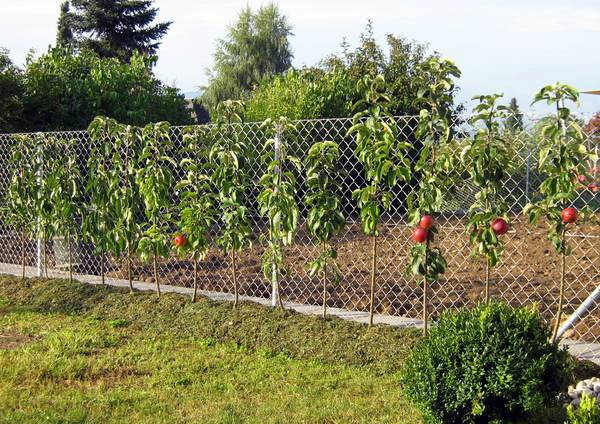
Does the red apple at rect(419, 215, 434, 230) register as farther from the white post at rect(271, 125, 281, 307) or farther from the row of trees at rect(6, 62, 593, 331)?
the white post at rect(271, 125, 281, 307)

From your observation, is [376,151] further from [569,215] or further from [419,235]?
[569,215]

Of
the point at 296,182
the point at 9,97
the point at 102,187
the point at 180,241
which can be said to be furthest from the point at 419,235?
the point at 9,97

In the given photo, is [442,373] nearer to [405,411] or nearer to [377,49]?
[405,411]

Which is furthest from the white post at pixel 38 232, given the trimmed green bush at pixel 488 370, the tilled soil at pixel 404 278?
the trimmed green bush at pixel 488 370

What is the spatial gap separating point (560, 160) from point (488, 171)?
0.43 meters

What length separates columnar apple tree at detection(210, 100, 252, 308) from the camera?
5.61 meters

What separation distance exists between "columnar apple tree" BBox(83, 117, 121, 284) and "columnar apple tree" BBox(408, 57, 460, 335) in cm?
285

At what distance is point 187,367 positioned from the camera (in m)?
4.73

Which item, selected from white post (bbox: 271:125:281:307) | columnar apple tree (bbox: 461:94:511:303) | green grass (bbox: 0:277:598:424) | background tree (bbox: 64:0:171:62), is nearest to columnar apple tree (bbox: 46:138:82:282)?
green grass (bbox: 0:277:598:424)

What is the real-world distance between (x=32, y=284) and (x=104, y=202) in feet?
4.34

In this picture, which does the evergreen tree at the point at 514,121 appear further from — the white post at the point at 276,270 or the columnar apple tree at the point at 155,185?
the columnar apple tree at the point at 155,185

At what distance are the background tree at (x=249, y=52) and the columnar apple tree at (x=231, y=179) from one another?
98.9ft

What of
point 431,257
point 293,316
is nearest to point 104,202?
point 293,316

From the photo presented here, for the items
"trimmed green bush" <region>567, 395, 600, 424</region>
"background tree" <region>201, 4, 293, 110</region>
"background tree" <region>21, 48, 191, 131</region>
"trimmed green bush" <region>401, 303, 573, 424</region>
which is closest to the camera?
"trimmed green bush" <region>567, 395, 600, 424</region>
